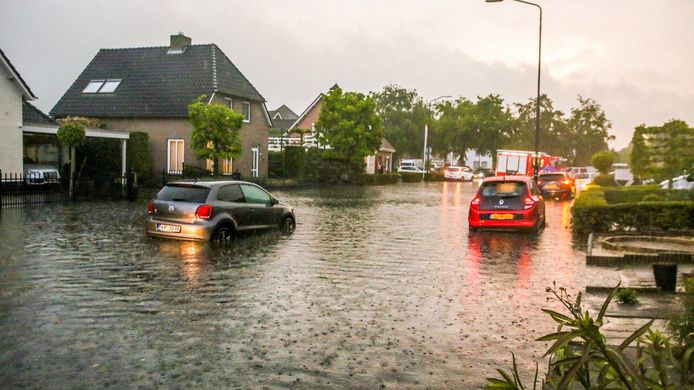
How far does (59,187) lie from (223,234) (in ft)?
62.7

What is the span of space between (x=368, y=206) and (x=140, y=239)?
14.1 metres

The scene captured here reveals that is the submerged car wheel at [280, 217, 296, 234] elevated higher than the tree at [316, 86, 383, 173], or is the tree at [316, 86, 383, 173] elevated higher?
the tree at [316, 86, 383, 173]

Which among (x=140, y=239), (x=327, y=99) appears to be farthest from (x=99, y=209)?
(x=327, y=99)

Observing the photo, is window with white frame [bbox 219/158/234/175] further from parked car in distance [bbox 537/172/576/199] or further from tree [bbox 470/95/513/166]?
tree [bbox 470/95/513/166]

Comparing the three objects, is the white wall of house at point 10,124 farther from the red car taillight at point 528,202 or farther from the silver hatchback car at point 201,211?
the red car taillight at point 528,202

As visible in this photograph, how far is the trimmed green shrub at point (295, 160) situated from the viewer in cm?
5090

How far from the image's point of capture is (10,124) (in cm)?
2947

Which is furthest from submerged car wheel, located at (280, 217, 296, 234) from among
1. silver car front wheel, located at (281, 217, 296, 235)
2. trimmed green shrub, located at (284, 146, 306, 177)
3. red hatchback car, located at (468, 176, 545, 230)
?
trimmed green shrub, located at (284, 146, 306, 177)

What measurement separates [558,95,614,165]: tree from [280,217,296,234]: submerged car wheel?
3994 inches

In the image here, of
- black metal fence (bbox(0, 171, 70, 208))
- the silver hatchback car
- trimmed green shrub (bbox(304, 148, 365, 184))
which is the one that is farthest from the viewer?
trimmed green shrub (bbox(304, 148, 365, 184))

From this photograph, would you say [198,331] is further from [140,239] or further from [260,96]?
[260,96]

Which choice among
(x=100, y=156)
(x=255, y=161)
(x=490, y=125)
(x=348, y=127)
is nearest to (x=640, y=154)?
(x=348, y=127)

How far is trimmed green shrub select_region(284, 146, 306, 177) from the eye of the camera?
50900mm

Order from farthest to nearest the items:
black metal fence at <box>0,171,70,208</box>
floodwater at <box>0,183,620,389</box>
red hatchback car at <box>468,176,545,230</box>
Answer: black metal fence at <box>0,171,70,208</box> < red hatchback car at <box>468,176,545,230</box> < floodwater at <box>0,183,620,389</box>
